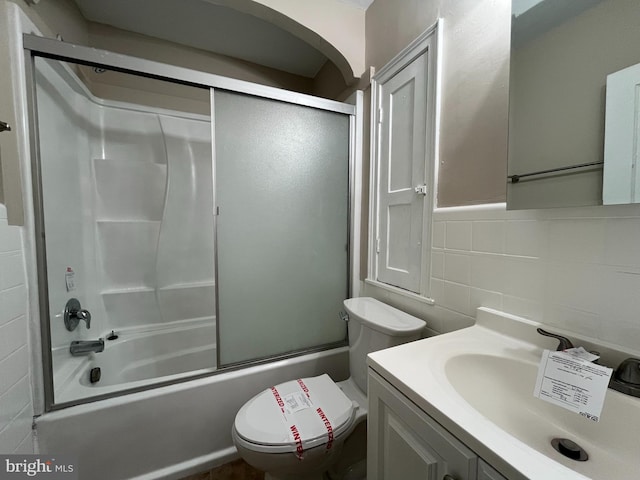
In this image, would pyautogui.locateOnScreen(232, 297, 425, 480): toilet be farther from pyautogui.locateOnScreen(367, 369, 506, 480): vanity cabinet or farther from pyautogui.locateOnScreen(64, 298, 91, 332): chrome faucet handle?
pyautogui.locateOnScreen(64, 298, 91, 332): chrome faucet handle

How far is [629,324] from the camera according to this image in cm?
59

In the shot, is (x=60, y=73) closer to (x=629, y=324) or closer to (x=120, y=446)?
(x=120, y=446)

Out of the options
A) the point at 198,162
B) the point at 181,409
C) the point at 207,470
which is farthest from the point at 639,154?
the point at 198,162

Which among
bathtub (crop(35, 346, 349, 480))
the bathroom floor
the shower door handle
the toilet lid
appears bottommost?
the bathroom floor

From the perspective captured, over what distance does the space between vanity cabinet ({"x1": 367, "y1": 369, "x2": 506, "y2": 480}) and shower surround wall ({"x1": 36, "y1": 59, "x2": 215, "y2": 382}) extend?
5.15ft

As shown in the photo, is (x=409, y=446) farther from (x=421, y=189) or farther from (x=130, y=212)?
(x=130, y=212)

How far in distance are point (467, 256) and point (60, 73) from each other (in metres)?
2.24

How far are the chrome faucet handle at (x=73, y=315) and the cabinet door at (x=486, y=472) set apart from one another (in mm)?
1933

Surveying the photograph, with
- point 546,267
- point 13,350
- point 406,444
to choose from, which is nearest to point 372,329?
point 406,444

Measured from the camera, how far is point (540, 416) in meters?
0.63

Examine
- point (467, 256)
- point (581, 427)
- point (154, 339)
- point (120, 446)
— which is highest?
point (467, 256)

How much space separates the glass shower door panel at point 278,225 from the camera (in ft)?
4.32

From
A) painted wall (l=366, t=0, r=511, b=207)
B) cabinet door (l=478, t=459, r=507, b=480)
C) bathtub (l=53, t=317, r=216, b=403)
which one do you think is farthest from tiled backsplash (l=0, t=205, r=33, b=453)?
painted wall (l=366, t=0, r=511, b=207)

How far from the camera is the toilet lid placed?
91cm
